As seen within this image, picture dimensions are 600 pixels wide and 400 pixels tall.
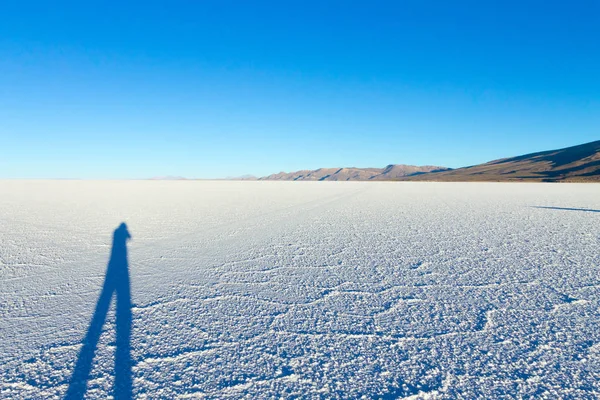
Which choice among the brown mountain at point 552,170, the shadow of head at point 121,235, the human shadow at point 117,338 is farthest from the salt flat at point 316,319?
the brown mountain at point 552,170

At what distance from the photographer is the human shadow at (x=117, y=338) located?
6.00ft

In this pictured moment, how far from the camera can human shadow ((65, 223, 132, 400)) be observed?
1.83 meters

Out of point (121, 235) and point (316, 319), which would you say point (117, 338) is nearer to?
point (316, 319)

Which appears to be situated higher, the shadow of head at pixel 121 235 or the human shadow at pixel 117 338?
the shadow of head at pixel 121 235

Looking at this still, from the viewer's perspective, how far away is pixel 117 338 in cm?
234

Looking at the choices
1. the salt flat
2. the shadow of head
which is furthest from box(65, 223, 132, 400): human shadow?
the shadow of head

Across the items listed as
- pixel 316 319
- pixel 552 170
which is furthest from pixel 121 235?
pixel 552 170

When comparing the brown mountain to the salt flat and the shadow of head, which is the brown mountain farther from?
the shadow of head

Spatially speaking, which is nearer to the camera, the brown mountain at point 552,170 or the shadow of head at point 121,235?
the shadow of head at point 121,235

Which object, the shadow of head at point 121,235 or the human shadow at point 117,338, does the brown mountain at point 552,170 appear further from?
the human shadow at point 117,338

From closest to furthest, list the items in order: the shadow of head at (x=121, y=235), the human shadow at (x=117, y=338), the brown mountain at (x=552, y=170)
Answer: the human shadow at (x=117, y=338), the shadow of head at (x=121, y=235), the brown mountain at (x=552, y=170)

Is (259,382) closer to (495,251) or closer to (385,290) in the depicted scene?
(385,290)

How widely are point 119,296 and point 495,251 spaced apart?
5256mm

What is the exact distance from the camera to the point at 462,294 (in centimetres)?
313
